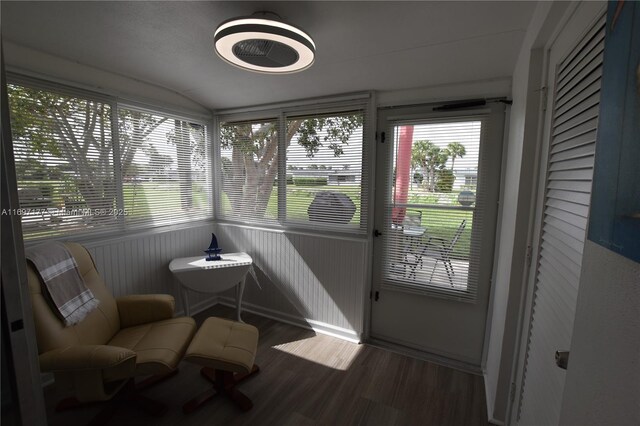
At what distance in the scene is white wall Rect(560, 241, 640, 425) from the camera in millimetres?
507

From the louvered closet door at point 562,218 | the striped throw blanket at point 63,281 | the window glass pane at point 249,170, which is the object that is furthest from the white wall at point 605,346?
the window glass pane at point 249,170

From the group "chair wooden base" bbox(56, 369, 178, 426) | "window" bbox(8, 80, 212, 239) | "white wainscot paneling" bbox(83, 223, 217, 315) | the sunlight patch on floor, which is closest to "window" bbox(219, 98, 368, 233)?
"window" bbox(8, 80, 212, 239)

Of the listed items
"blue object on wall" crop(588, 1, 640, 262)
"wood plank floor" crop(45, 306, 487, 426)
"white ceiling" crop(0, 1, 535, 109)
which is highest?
"white ceiling" crop(0, 1, 535, 109)

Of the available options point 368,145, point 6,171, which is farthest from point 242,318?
point 6,171

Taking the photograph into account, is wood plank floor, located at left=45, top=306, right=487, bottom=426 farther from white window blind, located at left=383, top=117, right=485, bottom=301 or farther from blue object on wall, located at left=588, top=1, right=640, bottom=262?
blue object on wall, located at left=588, top=1, right=640, bottom=262

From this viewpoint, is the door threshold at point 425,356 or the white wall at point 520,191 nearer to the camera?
the white wall at point 520,191

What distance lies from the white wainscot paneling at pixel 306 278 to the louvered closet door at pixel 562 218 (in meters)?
1.42

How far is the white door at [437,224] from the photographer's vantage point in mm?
2174

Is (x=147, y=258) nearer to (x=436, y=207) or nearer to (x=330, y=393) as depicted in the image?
(x=330, y=393)

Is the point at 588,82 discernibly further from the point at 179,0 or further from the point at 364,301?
the point at 364,301

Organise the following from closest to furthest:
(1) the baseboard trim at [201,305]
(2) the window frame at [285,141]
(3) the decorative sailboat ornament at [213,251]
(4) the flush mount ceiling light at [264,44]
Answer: (4) the flush mount ceiling light at [264,44] < (2) the window frame at [285,141] < (3) the decorative sailboat ornament at [213,251] < (1) the baseboard trim at [201,305]

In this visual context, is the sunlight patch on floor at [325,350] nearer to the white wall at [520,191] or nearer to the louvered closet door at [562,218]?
the white wall at [520,191]

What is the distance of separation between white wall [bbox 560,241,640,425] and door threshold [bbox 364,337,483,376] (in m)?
1.74

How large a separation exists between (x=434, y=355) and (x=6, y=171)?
287 cm
